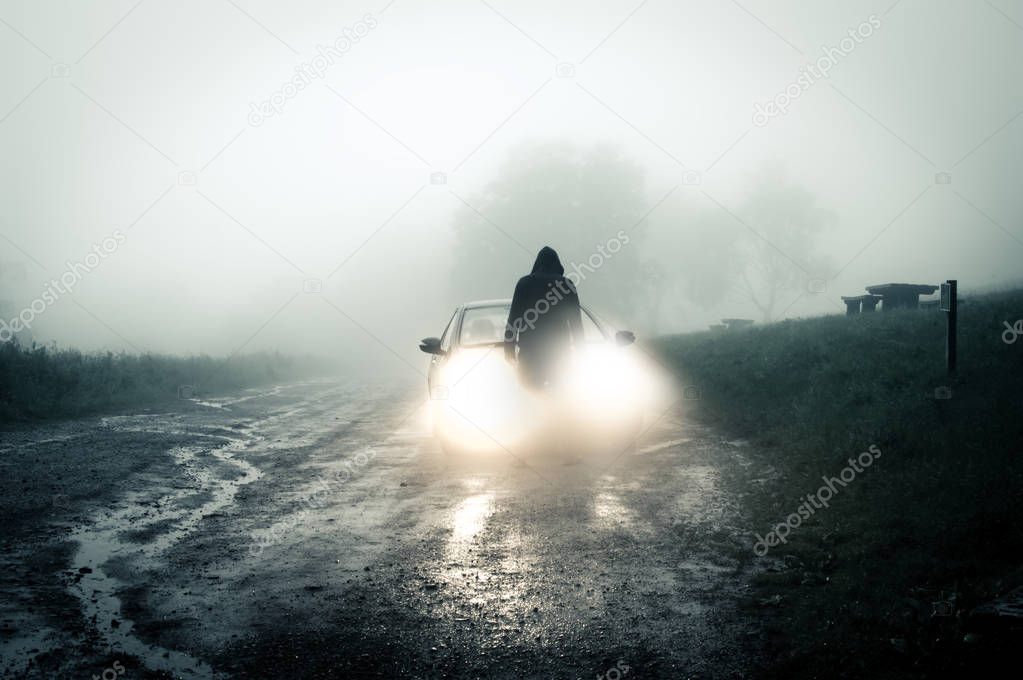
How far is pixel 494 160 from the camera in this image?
156 ft

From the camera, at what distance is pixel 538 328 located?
25.0 feet

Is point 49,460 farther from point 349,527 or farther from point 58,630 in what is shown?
point 58,630

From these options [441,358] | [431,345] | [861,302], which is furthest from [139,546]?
[861,302]

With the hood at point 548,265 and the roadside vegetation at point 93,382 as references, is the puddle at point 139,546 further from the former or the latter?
the roadside vegetation at point 93,382

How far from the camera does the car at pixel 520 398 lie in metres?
7.80

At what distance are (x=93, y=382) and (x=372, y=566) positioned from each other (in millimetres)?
13275

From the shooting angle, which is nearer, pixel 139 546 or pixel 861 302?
pixel 139 546

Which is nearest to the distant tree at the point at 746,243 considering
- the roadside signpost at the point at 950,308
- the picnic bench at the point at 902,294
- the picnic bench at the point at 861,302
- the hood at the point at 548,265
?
the picnic bench at the point at 861,302

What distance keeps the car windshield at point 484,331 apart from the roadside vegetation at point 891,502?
97.3 inches

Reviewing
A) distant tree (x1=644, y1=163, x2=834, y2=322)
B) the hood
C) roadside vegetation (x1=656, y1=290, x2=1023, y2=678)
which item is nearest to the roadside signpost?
roadside vegetation (x1=656, y1=290, x2=1023, y2=678)
